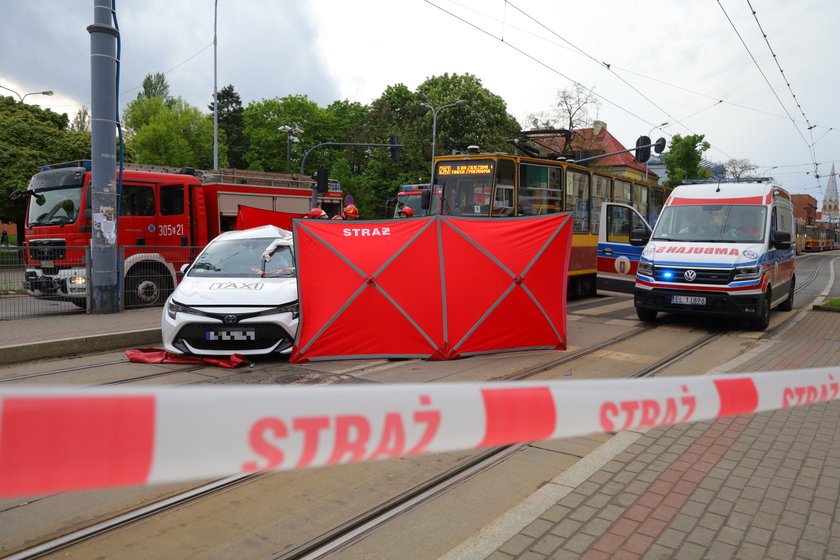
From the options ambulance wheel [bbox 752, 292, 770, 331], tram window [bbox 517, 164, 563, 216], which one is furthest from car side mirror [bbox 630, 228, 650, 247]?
tram window [bbox 517, 164, 563, 216]

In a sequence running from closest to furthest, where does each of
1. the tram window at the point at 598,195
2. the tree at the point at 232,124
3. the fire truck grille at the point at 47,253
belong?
the fire truck grille at the point at 47,253, the tram window at the point at 598,195, the tree at the point at 232,124

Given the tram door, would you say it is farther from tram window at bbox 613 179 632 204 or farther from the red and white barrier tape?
the red and white barrier tape

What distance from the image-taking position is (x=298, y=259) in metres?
7.84

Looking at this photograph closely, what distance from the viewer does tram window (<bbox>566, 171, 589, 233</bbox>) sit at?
15.2 metres

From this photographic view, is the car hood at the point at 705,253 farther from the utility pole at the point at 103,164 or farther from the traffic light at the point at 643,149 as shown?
the traffic light at the point at 643,149

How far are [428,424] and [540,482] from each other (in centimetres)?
258

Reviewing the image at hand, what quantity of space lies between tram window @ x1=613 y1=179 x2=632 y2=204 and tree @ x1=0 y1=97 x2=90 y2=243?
26914 millimetres

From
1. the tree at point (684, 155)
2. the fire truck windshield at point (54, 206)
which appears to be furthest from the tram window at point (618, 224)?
the tree at point (684, 155)

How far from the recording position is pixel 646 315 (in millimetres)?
11656

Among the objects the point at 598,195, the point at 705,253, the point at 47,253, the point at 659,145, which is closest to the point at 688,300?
the point at 705,253

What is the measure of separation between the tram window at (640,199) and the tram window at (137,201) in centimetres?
1428

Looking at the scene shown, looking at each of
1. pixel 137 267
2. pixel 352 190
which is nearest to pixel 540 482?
pixel 137 267

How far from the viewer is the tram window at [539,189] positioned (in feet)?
46.5

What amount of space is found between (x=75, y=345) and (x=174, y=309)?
194 cm
